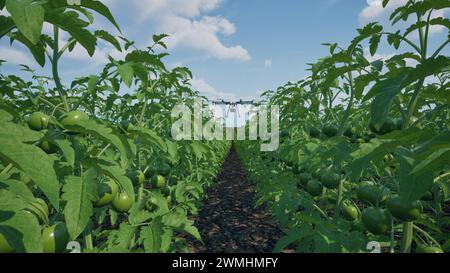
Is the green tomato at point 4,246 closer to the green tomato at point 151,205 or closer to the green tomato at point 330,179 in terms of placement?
the green tomato at point 151,205

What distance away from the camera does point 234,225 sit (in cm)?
600

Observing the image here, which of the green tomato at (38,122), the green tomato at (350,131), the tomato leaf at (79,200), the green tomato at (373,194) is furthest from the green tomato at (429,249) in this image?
the green tomato at (38,122)

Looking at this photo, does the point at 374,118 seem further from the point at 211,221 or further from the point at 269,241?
the point at 211,221

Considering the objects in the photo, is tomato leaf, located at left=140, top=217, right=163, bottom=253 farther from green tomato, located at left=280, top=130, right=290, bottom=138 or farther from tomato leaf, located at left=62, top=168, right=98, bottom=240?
green tomato, located at left=280, top=130, right=290, bottom=138

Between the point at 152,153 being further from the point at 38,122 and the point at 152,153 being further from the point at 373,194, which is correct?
the point at 373,194

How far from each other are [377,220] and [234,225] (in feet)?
14.1

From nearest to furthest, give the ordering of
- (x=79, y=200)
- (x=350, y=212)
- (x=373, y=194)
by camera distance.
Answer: (x=79, y=200) < (x=373, y=194) < (x=350, y=212)

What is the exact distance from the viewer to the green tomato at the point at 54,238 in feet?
4.67

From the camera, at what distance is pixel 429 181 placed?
138 centimetres

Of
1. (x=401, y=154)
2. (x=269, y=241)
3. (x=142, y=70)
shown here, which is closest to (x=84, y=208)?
(x=142, y=70)

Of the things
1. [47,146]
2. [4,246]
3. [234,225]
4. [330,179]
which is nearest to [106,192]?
[47,146]

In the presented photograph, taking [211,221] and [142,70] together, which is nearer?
[142,70]
